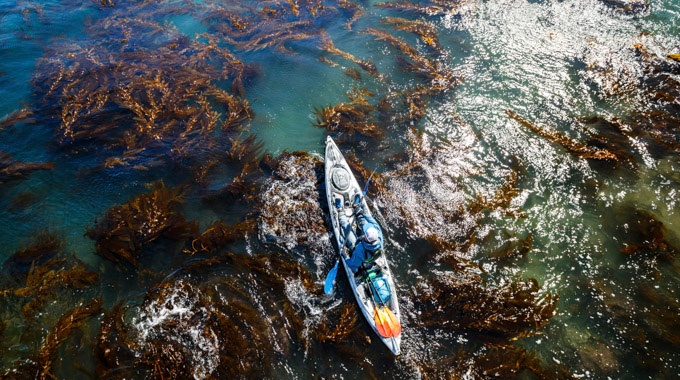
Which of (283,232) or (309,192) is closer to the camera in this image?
(283,232)

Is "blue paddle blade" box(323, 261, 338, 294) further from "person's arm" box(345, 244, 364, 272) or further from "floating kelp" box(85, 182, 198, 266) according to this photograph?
"floating kelp" box(85, 182, 198, 266)

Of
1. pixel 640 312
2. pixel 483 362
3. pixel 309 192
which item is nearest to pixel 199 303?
pixel 309 192

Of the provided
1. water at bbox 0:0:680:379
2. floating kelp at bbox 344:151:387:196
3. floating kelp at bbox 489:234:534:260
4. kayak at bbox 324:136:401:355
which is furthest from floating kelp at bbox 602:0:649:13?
kayak at bbox 324:136:401:355

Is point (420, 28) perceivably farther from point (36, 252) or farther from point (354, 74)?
point (36, 252)

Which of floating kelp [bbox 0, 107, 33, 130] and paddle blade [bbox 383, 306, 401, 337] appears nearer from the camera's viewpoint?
paddle blade [bbox 383, 306, 401, 337]

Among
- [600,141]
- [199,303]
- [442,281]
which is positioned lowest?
[199,303]

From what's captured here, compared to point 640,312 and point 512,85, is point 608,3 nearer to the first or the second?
point 512,85
